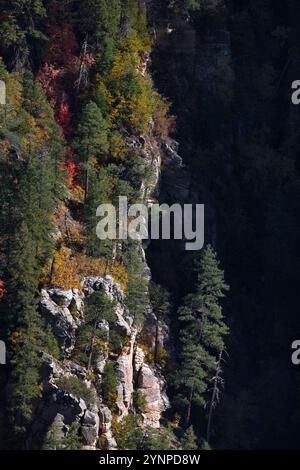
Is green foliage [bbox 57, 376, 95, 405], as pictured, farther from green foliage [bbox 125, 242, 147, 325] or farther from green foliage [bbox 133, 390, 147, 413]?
green foliage [bbox 125, 242, 147, 325]

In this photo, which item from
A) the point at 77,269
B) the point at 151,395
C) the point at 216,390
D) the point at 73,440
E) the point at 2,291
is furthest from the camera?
the point at 216,390

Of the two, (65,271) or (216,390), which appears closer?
(65,271)

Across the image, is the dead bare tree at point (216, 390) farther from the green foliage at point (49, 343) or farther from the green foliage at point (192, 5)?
the green foliage at point (192, 5)

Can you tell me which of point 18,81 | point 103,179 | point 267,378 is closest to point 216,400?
point 267,378

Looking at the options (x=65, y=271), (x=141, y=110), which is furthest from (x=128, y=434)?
(x=141, y=110)

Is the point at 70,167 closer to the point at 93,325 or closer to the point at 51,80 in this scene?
the point at 51,80

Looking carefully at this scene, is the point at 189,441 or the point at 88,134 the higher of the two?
the point at 88,134

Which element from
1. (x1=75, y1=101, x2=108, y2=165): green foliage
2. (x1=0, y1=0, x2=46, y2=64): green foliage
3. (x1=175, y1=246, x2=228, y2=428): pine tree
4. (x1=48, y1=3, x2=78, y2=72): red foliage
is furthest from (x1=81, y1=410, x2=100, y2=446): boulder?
(x1=48, y1=3, x2=78, y2=72): red foliage
